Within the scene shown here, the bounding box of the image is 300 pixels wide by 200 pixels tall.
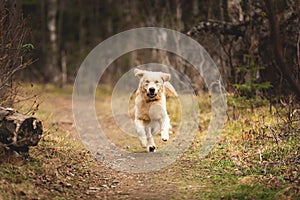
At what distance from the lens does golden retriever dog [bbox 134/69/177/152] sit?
7.64 meters

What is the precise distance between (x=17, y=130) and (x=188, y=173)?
7.95 ft

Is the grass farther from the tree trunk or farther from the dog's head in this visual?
the tree trunk

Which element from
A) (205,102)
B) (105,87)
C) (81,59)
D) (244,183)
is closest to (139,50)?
(105,87)

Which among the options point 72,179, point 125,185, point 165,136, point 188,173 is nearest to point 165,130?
point 165,136

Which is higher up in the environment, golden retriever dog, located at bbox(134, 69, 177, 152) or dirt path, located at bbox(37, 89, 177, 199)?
golden retriever dog, located at bbox(134, 69, 177, 152)

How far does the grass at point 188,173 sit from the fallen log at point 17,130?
24 centimetres

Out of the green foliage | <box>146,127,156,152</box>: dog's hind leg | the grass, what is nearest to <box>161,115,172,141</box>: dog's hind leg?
<box>146,127,156,152</box>: dog's hind leg

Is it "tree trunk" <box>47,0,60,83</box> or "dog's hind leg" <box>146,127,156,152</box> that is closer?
"dog's hind leg" <box>146,127,156,152</box>

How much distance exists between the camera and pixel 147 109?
787 centimetres

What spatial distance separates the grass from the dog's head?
1100mm

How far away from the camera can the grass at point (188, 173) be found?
518 centimetres

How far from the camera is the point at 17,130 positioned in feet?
17.7

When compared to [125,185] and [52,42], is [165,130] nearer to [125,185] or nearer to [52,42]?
[125,185]

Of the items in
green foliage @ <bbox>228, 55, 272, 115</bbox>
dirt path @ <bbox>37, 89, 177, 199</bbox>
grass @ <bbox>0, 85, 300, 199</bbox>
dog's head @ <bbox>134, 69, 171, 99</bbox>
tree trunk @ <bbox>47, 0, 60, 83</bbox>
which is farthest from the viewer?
tree trunk @ <bbox>47, 0, 60, 83</bbox>
